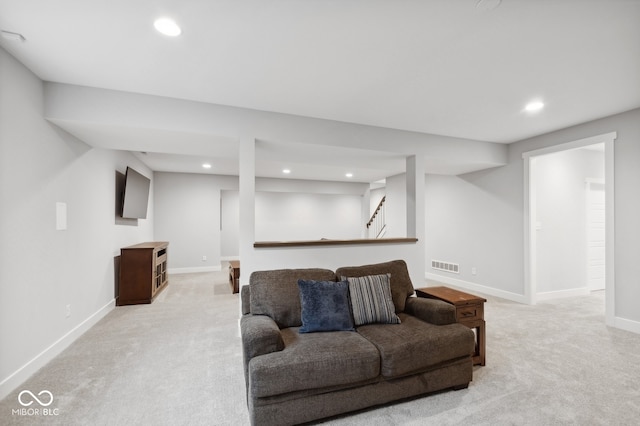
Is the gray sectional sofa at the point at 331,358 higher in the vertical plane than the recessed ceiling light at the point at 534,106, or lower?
lower

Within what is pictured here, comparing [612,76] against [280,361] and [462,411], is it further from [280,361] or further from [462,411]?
[280,361]

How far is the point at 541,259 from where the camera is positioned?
479 cm

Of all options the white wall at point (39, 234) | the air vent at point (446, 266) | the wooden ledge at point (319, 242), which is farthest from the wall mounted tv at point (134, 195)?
the air vent at point (446, 266)

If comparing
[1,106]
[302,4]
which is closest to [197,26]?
[302,4]

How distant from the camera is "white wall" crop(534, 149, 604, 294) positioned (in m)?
4.80

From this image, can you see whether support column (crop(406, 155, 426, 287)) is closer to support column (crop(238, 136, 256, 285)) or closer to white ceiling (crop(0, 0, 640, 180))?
white ceiling (crop(0, 0, 640, 180))

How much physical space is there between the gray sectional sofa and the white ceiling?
1791 mm

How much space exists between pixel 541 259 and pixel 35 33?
6.42m

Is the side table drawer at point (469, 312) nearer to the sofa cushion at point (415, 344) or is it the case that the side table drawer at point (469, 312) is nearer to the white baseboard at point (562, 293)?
the sofa cushion at point (415, 344)

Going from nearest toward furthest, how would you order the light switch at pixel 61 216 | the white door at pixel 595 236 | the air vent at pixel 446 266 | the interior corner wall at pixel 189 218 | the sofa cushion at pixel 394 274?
the sofa cushion at pixel 394 274
the light switch at pixel 61 216
the white door at pixel 595 236
the air vent at pixel 446 266
the interior corner wall at pixel 189 218

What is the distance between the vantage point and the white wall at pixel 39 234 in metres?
2.24

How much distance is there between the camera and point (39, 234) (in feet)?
8.57

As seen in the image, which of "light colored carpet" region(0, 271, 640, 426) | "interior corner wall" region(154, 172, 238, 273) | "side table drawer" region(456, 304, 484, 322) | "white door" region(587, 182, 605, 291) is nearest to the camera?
"light colored carpet" region(0, 271, 640, 426)

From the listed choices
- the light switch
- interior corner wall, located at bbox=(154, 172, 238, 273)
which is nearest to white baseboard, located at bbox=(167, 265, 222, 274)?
interior corner wall, located at bbox=(154, 172, 238, 273)
